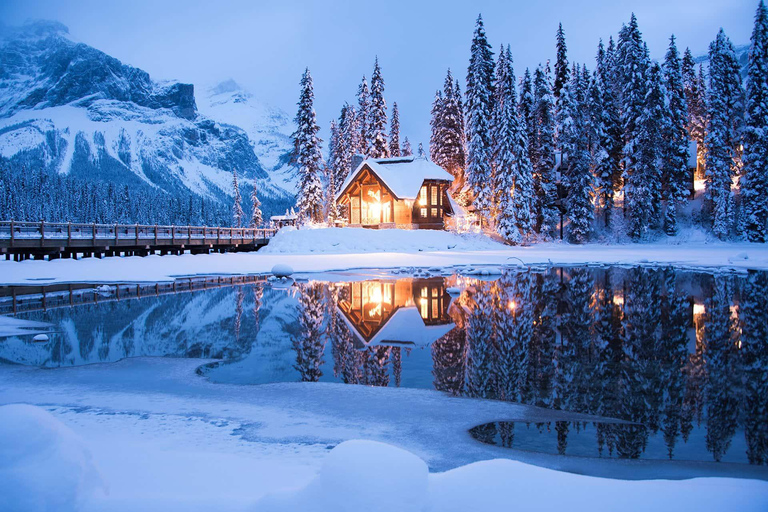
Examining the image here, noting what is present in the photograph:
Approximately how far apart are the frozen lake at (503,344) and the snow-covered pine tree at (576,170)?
92.0 ft

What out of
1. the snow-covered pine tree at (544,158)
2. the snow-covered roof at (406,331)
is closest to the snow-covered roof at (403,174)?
the snow-covered pine tree at (544,158)

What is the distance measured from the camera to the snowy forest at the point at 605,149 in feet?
135

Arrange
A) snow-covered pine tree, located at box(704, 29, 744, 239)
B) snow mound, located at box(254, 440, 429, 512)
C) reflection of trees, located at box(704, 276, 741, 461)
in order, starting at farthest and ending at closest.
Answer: snow-covered pine tree, located at box(704, 29, 744, 239) < reflection of trees, located at box(704, 276, 741, 461) < snow mound, located at box(254, 440, 429, 512)

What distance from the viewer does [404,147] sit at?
76.9 meters

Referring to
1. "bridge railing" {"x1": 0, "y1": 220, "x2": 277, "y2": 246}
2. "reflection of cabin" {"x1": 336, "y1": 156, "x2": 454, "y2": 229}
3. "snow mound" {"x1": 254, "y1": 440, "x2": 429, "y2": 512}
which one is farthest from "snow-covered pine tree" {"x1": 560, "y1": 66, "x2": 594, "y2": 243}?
"snow mound" {"x1": 254, "y1": 440, "x2": 429, "y2": 512}

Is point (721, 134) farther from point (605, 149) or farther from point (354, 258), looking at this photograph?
point (354, 258)

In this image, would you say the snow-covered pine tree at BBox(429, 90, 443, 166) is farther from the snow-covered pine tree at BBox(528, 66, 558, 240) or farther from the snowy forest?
the snow-covered pine tree at BBox(528, 66, 558, 240)

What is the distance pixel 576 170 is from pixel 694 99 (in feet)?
91.2

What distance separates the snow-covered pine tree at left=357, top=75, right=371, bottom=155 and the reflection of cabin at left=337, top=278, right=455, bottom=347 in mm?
37806

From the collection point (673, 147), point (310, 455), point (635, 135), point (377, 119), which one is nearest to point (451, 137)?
point (377, 119)

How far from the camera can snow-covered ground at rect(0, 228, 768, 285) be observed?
75.1 ft

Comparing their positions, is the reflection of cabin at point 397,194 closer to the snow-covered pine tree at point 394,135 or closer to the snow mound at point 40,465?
the snow-covered pine tree at point 394,135

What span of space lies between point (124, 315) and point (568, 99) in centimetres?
4232

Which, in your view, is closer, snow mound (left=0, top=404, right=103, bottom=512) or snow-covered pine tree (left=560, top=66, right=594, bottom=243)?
snow mound (left=0, top=404, right=103, bottom=512)
